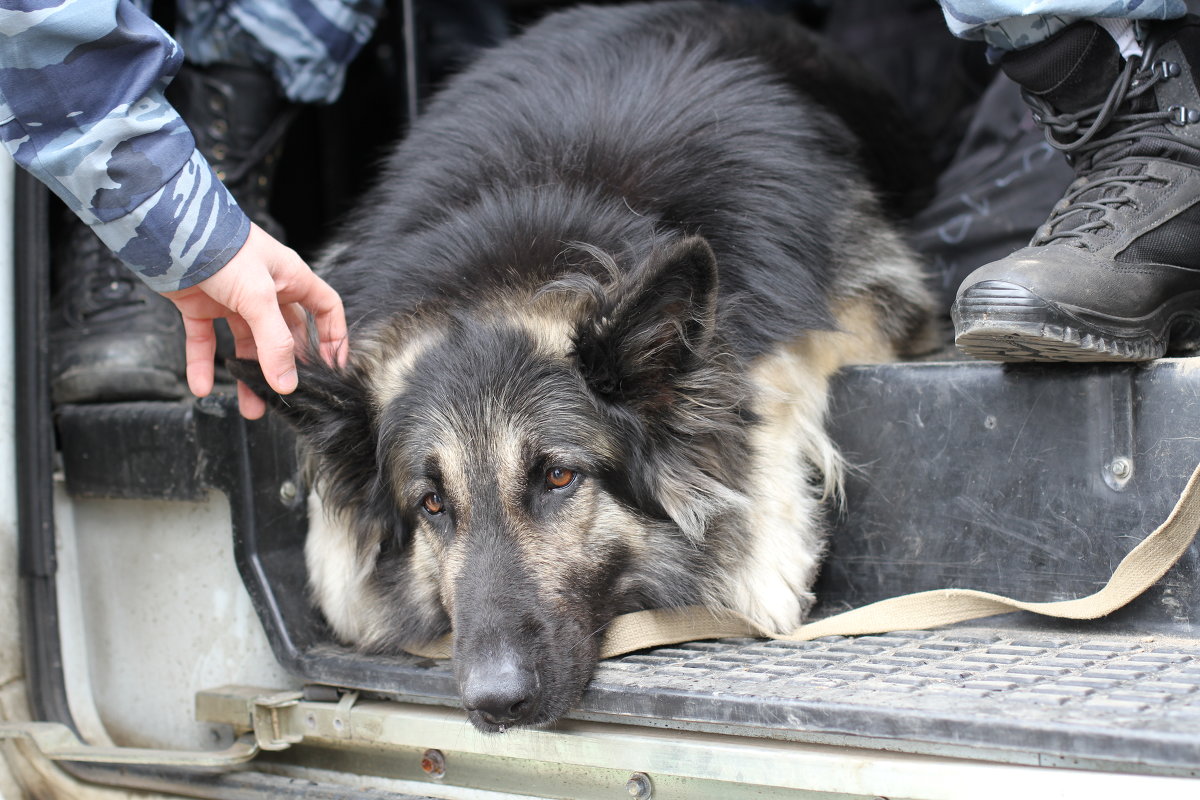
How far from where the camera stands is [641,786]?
2002 mm

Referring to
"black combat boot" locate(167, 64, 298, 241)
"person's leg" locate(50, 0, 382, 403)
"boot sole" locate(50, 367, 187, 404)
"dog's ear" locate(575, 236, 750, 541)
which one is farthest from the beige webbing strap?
"black combat boot" locate(167, 64, 298, 241)

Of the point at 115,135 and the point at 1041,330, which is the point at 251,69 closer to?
the point at 115,135

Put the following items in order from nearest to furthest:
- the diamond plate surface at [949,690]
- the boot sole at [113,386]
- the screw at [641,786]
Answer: the diamond plate surface at [949,690] → the screw at [641,786] → the boot sole at [113,386]

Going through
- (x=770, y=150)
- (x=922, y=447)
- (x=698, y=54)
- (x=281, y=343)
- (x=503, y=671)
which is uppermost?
(x=698, y=54)

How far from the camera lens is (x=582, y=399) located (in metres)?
2.35

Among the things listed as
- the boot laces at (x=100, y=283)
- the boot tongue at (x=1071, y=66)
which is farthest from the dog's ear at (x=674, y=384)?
the boot laces at (x=100, y=283)

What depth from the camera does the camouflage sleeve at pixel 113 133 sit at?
2.02 meters

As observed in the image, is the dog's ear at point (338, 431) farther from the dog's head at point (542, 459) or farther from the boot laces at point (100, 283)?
the boot laces at point (100, 283)

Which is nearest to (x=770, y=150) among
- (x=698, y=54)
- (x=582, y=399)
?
(x=698, y=54)

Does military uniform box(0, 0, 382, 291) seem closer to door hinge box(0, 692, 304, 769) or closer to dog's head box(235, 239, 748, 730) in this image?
dog's head box(235, 239, 748, 730)

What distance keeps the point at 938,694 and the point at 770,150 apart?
158 cm

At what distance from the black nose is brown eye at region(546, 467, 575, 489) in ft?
1.32

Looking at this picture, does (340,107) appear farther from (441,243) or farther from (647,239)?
(647,239)

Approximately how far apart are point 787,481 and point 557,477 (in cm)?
59
